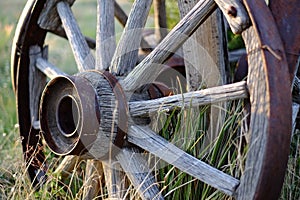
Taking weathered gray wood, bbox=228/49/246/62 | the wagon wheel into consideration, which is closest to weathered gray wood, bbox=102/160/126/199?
the wagon wheel

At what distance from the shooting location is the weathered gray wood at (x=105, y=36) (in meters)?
2.74

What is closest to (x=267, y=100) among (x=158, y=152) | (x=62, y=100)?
(x=158, y=152)

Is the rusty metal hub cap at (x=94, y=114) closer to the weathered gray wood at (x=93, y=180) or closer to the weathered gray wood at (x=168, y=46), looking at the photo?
the weathered gray wood at (x=168, y=46)

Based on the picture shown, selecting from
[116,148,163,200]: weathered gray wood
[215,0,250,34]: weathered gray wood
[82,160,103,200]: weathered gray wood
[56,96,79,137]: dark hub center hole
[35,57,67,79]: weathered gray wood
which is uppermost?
[215,0,250,34]: weathered gray wood

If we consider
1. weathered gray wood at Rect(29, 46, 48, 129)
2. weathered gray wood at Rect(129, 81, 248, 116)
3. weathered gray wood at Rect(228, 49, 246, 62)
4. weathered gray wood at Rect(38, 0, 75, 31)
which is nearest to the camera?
weathered gray wood at Rect(129, 81, 248, 116)

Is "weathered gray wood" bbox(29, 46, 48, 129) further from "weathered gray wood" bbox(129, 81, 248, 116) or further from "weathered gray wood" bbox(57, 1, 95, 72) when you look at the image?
"weathered gray wood" bbox(129, 81, 248, 116)

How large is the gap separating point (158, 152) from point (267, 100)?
626 mm

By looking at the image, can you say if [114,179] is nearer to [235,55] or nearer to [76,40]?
[76,40]

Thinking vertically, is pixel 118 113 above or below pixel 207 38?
below

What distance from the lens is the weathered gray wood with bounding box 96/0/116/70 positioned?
274 centimetres

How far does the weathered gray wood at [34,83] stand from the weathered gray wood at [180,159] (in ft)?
3.29

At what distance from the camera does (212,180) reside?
7.02 ft

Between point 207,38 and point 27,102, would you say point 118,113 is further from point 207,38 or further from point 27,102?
point 27,102

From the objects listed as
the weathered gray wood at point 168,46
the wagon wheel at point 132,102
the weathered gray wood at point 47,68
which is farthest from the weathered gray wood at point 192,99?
the weathered gray wood at point 47,68
